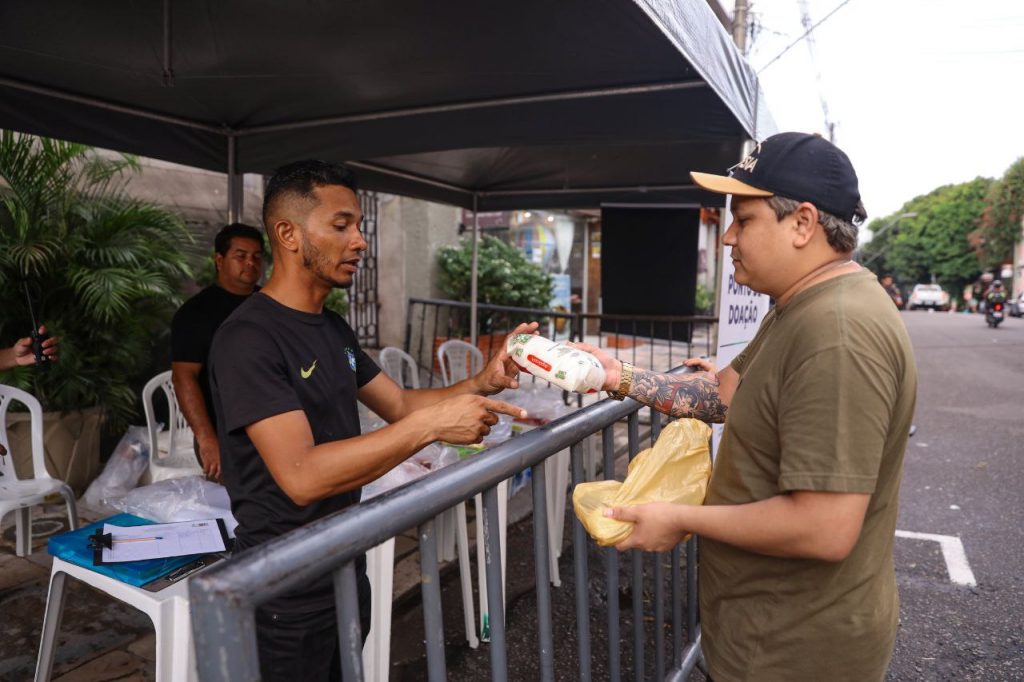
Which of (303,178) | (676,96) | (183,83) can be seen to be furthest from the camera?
(183,83)

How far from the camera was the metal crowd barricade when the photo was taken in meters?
0.84

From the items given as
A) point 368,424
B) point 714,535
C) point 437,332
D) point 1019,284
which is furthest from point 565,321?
point 1019,284

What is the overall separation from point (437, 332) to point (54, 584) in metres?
7.83

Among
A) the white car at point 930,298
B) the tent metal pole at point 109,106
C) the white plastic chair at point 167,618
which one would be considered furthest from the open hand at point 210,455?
the white car at point 930,298

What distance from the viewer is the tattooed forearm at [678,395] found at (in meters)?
2.00

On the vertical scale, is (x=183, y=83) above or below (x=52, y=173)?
above

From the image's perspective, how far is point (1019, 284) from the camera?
44531 mm

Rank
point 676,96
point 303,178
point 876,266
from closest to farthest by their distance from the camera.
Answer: point 303,178, point 676,96, point 876,266

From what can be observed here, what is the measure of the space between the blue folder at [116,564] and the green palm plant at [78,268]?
281 centimetres

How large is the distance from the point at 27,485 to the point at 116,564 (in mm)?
2061

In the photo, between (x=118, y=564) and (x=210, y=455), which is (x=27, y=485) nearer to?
(x=210, y=455)

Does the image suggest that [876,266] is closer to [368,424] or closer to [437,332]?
[437,332]

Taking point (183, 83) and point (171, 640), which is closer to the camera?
point (171, 640)

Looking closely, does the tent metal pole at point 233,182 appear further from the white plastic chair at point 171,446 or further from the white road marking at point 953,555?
the white road marking at point 953,555
